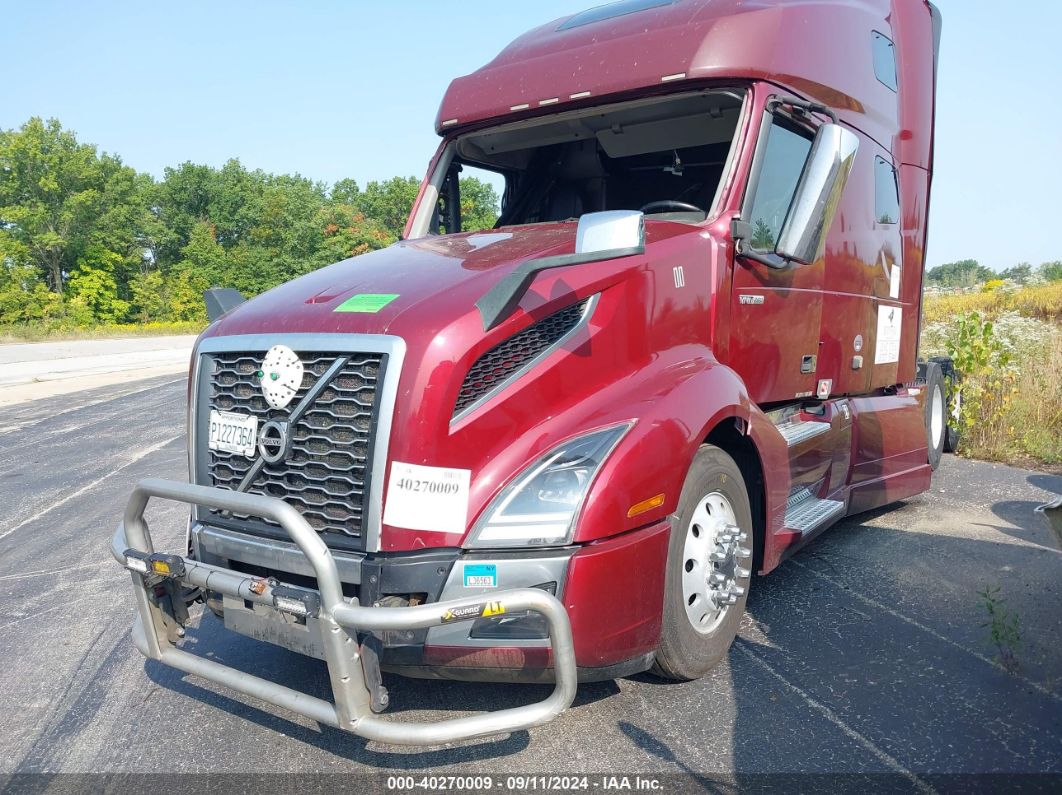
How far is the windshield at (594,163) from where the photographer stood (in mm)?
4391

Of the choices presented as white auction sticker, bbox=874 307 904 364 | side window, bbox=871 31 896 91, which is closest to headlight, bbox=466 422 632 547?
white auction sticker, bbox=874 307 904 364

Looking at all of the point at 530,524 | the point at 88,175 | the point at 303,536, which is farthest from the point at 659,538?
the point at 88,175

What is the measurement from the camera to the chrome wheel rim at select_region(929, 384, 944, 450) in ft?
25.1

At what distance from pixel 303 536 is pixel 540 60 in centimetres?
319

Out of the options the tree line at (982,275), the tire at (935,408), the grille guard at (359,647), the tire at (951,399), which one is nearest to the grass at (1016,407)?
the tire at (951,399)

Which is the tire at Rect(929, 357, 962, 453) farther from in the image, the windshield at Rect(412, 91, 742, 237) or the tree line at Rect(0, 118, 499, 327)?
the tree line at Rect(0, 118, 499, 327)

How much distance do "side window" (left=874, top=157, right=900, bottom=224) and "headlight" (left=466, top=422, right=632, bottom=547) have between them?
3698 millimetres

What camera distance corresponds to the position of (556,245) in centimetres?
351

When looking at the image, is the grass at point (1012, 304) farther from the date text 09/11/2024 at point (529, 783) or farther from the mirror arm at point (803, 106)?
the date text 09/11/2024 at point (529, 783)

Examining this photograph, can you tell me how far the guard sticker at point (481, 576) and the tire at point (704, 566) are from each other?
0.74 metres

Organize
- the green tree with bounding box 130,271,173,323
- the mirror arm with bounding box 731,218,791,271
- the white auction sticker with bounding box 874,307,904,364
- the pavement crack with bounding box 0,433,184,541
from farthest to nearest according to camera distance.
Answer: the green tree with bounding box 130,271,173,323
the pavement crack with bounding box 0,433,184,541
the white auction sticker with bounding box 874,307,904,364
the mirror arm with bounding box 731,218,791,271

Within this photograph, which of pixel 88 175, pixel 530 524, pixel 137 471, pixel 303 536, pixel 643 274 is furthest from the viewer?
pixel 88 175

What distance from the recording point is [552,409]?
2988 mm

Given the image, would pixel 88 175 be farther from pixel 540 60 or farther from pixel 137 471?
pixel 540 60
